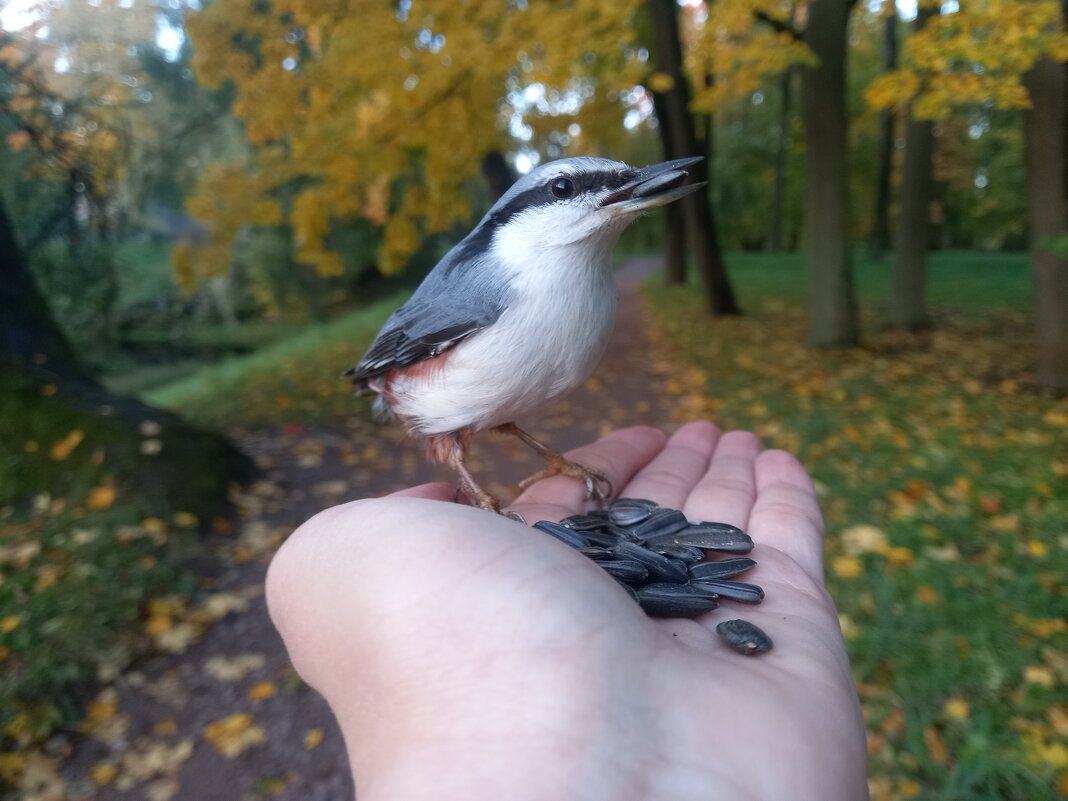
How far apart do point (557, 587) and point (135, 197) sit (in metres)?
10.4

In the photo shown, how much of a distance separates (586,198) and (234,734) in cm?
285

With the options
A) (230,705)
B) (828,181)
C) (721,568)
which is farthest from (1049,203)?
(230,705)

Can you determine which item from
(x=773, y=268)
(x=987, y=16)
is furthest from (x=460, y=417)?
(x=773, y=268)

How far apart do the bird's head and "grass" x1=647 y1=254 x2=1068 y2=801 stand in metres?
2.30

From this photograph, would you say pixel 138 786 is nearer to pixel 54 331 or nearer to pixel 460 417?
pixel 460 417

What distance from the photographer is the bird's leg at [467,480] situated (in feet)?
7.52

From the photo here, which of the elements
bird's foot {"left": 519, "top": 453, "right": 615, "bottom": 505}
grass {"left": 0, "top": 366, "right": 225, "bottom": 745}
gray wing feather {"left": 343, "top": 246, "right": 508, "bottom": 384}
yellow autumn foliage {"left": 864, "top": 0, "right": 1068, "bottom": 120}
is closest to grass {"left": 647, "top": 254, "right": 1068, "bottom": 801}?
bird's foot {"left": 519, "top": 453, "right": 615, "bottom": 505}

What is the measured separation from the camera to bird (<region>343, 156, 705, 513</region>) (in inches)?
74.1

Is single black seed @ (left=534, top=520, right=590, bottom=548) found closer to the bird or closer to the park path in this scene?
the bird

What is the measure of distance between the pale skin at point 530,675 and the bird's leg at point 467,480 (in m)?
0.54

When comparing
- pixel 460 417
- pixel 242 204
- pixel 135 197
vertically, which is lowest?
pixel 460 417

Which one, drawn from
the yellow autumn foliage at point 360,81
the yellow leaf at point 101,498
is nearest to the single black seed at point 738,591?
the yellow leaf at point 101,498

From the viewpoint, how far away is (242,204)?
6.59 meters

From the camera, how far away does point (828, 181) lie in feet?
26.6
